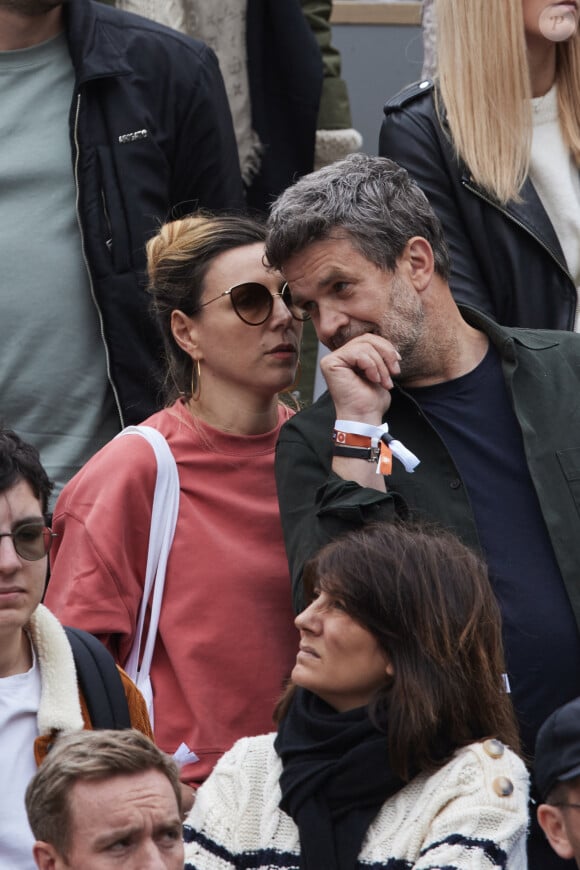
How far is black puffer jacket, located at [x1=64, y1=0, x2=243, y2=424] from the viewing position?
5.02 metres

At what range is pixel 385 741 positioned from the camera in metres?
3.59

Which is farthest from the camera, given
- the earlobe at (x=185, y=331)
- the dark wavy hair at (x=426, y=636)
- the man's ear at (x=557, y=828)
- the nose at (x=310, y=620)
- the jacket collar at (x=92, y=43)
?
the jacket collar at (x=92, y=43)

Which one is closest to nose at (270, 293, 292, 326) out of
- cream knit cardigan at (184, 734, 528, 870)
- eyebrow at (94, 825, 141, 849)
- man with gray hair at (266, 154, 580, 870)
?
man with gray hair at (266, 154, 580, 870)

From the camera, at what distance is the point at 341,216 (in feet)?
14.3

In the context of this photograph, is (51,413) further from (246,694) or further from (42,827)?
(42,827)

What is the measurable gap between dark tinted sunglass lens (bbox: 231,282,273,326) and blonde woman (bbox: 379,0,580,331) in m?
0.55

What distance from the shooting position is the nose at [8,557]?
3832mm

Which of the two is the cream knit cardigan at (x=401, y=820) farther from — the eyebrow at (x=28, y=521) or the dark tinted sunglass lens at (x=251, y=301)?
the dark tinted sunglass lens at (x=251, y=301)

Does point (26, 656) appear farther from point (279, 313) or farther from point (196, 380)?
point (279, 313)

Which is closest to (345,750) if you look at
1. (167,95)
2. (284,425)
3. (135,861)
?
(135,861)

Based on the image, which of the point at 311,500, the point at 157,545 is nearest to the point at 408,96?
the point at 311,500

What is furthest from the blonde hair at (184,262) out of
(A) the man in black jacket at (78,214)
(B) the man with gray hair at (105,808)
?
(B) the man with gray hair at (105,808)

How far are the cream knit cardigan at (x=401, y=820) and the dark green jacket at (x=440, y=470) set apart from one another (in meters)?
0.45

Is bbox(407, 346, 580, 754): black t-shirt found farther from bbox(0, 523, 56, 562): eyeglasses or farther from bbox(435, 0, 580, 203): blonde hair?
bbox(0, 523, 56, 562): eyeglasses
